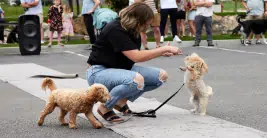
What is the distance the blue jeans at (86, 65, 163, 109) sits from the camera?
21.8 feet

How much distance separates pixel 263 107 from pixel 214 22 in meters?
17.7

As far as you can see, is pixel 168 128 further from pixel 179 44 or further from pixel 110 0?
pixel 110 0

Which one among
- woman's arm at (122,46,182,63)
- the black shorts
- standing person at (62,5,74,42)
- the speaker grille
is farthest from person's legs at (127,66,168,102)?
the black shorts

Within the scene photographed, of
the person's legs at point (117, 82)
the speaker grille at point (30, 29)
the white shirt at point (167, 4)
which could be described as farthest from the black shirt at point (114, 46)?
the white shirt at point (167, 4)

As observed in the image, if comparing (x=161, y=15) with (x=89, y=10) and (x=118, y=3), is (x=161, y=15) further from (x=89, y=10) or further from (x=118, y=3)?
(x=118, y=3)

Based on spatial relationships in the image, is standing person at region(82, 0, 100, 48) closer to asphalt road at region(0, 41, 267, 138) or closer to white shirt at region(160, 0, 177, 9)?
asphalt road at region(0, 41, 267, 138)

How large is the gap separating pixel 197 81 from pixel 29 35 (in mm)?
9467

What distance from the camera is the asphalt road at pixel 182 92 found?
22.2 feet

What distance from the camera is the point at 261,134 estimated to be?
243 inches

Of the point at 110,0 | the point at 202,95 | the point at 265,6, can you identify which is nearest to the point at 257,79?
the point at 202,95

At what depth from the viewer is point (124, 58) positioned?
689 centimetres

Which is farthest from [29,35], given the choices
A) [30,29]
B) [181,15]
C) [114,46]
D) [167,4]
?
[114,46]

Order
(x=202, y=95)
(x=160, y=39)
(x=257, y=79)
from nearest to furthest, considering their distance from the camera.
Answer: (x=202, y=95) < (x=257, y=79) < (x=160, y=39)

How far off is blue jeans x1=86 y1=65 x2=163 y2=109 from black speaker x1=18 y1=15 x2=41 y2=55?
9162 millimetres
